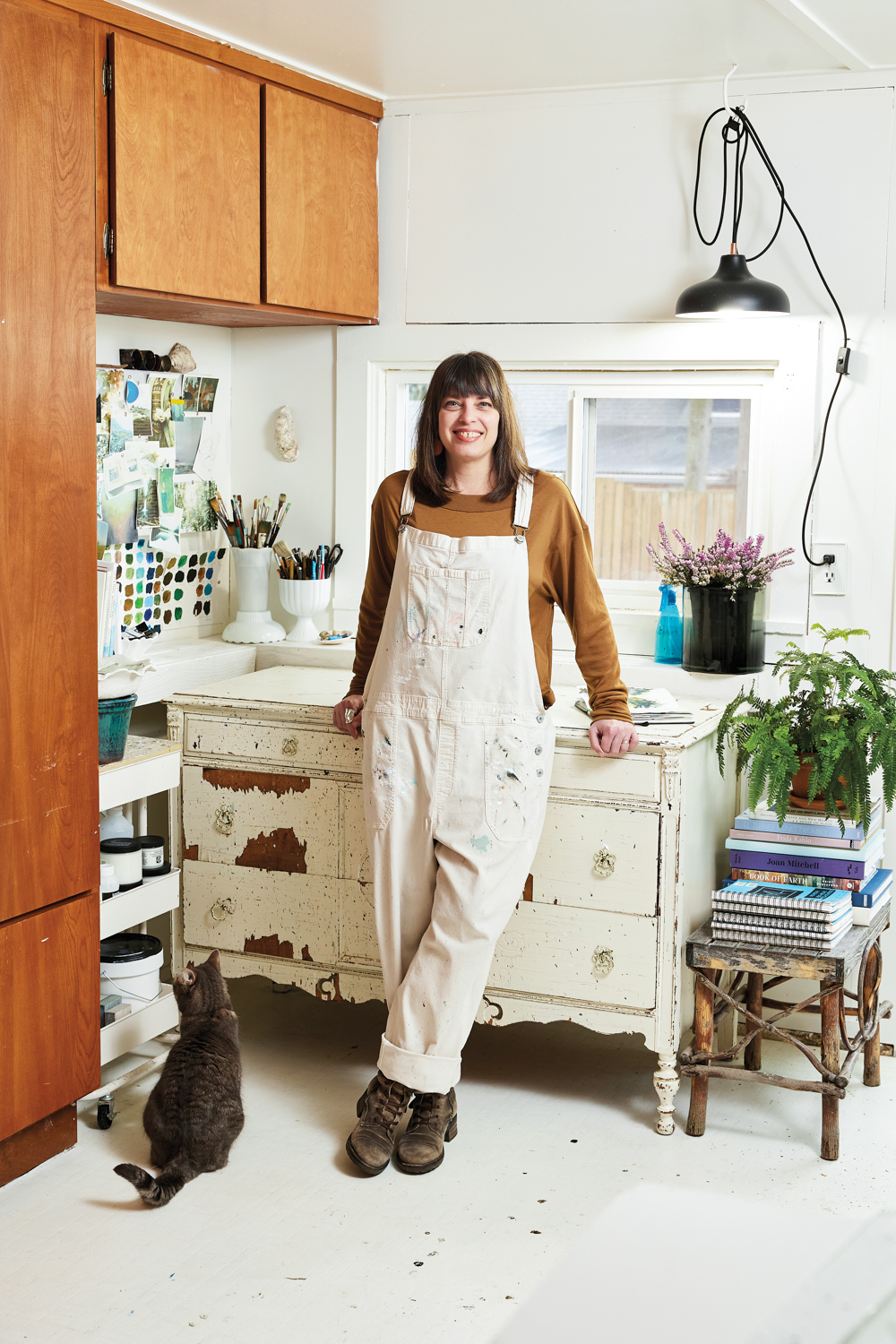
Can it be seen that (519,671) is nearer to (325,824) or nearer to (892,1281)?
(325,824)

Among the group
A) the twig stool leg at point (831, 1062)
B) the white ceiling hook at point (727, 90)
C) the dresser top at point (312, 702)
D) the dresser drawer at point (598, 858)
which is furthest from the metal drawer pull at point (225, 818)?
the white ceiling hook at point (727, 90)

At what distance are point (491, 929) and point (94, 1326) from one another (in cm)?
101

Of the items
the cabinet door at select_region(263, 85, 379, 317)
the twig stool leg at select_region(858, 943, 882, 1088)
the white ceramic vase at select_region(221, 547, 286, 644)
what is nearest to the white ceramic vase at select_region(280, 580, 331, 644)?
the white ceramic vase at select_region(221, 547, 286, 644)

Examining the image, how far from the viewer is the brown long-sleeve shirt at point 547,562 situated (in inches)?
107

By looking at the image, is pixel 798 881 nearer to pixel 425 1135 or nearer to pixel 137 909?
pixel 425 1135

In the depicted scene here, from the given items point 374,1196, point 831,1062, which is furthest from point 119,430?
point 831,1062

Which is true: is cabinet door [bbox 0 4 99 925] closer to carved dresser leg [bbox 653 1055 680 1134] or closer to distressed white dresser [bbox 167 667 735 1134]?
distressed white dresser [bbox 167 667 735 1134]

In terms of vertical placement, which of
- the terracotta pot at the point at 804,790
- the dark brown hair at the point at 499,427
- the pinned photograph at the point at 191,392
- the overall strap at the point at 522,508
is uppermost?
the pinned photograph at the point at 191,392

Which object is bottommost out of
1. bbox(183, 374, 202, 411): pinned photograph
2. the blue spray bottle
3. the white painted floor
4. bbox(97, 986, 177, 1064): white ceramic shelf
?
the white painted floor

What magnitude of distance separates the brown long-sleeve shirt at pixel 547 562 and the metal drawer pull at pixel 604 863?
30 cm

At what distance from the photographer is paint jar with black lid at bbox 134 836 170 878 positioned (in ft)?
9.85

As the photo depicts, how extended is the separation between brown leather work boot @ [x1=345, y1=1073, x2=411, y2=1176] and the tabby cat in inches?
9.9

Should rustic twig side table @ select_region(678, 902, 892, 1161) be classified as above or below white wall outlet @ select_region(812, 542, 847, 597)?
below

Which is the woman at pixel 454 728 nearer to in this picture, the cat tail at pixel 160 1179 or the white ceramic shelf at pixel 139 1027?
the cat tail at pixel 160 1179
